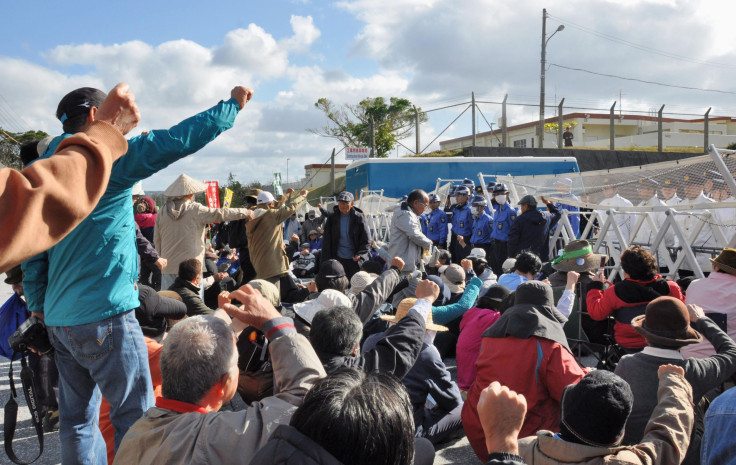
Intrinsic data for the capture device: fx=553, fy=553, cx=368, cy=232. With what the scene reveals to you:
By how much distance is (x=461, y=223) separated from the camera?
11.0m

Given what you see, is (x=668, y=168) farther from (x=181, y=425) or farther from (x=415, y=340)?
(x=181, y=425)

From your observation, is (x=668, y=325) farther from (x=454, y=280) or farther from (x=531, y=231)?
(x=531, y=231)

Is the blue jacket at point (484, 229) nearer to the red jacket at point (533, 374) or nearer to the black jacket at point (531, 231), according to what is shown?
the black jacket at point (531, 231)

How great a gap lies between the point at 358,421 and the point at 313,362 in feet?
2.31

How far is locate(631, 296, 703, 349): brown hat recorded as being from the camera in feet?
9.11

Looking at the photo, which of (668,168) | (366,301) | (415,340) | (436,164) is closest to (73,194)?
(415,340)

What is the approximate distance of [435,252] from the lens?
9102mm

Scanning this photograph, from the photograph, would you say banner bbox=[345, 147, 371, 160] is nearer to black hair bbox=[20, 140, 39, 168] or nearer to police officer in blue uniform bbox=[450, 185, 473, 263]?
police officer in blue uniform bbox=[450, 185, 473, 263]

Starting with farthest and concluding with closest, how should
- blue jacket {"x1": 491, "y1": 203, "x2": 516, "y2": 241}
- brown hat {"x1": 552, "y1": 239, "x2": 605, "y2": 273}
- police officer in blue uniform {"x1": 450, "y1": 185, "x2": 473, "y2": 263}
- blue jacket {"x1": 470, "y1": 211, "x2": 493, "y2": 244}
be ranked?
police officer in blue uniform {"x1": 450, "y1": 185, "x2": 473, "y2": 263} → blue jacket {"x1": 470, "y1": 211, "x2": 493, "y2": 244} → blue jacket {"x1": 491, "y1": 203, "x2": 516, "y2": 241} → brown hat {"x1": 552, "y1": 239, "x2": 605, "y2": 273}

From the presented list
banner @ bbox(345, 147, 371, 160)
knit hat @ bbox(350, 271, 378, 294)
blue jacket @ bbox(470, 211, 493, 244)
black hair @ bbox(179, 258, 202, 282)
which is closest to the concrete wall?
banner @ bbox(345, 147, 371, 160)

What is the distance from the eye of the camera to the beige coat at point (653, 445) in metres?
1.97

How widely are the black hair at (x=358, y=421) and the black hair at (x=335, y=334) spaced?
3.77 feet

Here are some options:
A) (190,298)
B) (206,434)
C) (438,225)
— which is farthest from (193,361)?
(438,225)

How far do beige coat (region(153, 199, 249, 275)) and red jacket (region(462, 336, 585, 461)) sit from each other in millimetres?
3492
